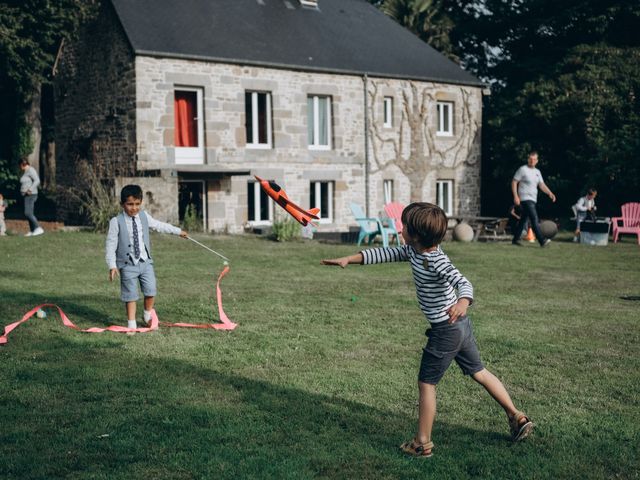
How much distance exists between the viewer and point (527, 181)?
1584cm

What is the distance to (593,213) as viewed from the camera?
21312mm

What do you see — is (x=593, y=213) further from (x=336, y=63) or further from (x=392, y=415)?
(x=392, y=415)

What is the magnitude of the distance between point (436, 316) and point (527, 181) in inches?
475

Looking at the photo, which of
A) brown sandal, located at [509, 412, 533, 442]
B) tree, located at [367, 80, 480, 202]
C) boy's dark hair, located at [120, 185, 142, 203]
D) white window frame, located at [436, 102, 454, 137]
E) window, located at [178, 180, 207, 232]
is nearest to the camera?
brown sandal, located at [509, 412, 533, 442]

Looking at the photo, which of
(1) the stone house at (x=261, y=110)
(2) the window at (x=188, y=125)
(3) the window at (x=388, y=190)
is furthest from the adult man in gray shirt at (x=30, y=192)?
(3) the window at (x=388, y=190)

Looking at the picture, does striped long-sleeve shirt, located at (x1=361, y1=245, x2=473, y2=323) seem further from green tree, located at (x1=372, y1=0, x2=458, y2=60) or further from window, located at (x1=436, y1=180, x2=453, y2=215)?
green tree, located at (x1=372, y1=0, x2=458, y2=60)

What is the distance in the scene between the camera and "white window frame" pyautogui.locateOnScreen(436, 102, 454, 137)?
91.6 ft

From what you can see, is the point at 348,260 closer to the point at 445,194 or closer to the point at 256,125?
the point at 256,125

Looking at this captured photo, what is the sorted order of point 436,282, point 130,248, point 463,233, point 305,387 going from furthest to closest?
point 463,233
point 130,248
point 305,387
point 436,282

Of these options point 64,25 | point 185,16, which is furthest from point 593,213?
point 64,25

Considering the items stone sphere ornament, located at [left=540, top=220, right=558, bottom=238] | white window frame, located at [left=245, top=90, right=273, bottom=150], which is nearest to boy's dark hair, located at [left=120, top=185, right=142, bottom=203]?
stone sphere ornament, located at [left=540, top=220, right=558, bottom=238]

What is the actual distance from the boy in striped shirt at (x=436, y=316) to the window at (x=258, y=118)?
19.5 metres

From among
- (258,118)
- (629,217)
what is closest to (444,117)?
(258,118)

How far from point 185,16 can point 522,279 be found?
15.2 m
